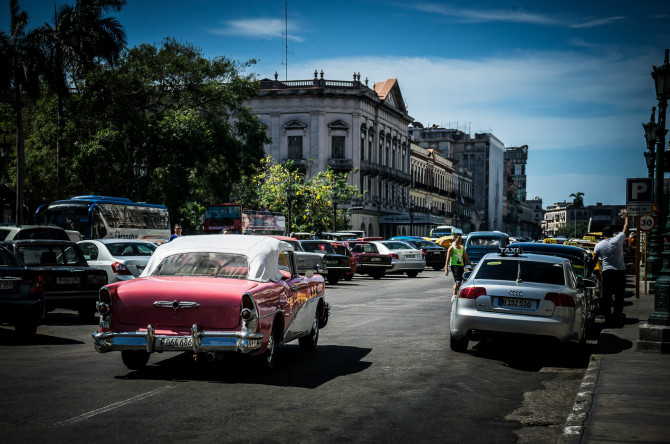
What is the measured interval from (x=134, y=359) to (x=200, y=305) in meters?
1.37

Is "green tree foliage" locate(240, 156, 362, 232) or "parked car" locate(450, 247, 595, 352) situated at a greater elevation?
"green tree foliage" locate(240, 156, 362, 232)

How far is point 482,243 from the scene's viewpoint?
34.5 m

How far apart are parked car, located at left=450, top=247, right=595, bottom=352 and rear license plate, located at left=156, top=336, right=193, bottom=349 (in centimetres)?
421

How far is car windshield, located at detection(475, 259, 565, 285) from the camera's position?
11.6m

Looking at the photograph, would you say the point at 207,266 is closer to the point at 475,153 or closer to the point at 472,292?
the point at 472,292

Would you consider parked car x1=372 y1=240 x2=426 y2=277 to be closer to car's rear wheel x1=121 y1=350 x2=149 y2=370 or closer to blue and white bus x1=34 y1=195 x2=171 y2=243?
blue and white bus x1=34 y1=195 x2=171 y2=243

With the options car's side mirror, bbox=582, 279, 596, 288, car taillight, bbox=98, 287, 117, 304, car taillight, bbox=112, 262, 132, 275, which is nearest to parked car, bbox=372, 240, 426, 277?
car taillight, bbox=112, 262, 132, 275

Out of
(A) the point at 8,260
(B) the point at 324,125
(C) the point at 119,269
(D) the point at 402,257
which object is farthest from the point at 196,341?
(B) the point at 324,125

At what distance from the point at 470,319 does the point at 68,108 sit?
113 feet

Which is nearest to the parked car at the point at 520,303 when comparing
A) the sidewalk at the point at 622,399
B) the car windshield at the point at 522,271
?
the car windshield at the point at 522,271

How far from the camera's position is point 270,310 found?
9219 mm

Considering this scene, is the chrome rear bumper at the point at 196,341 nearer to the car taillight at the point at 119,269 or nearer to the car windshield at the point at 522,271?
the car windshield at the point at 522,271

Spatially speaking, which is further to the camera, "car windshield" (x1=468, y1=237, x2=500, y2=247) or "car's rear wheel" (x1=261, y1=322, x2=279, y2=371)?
"car windshield" (x1=468, y1=237, x2=500, y2=247)

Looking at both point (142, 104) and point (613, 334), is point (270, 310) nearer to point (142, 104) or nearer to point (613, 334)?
point (613, 334)
